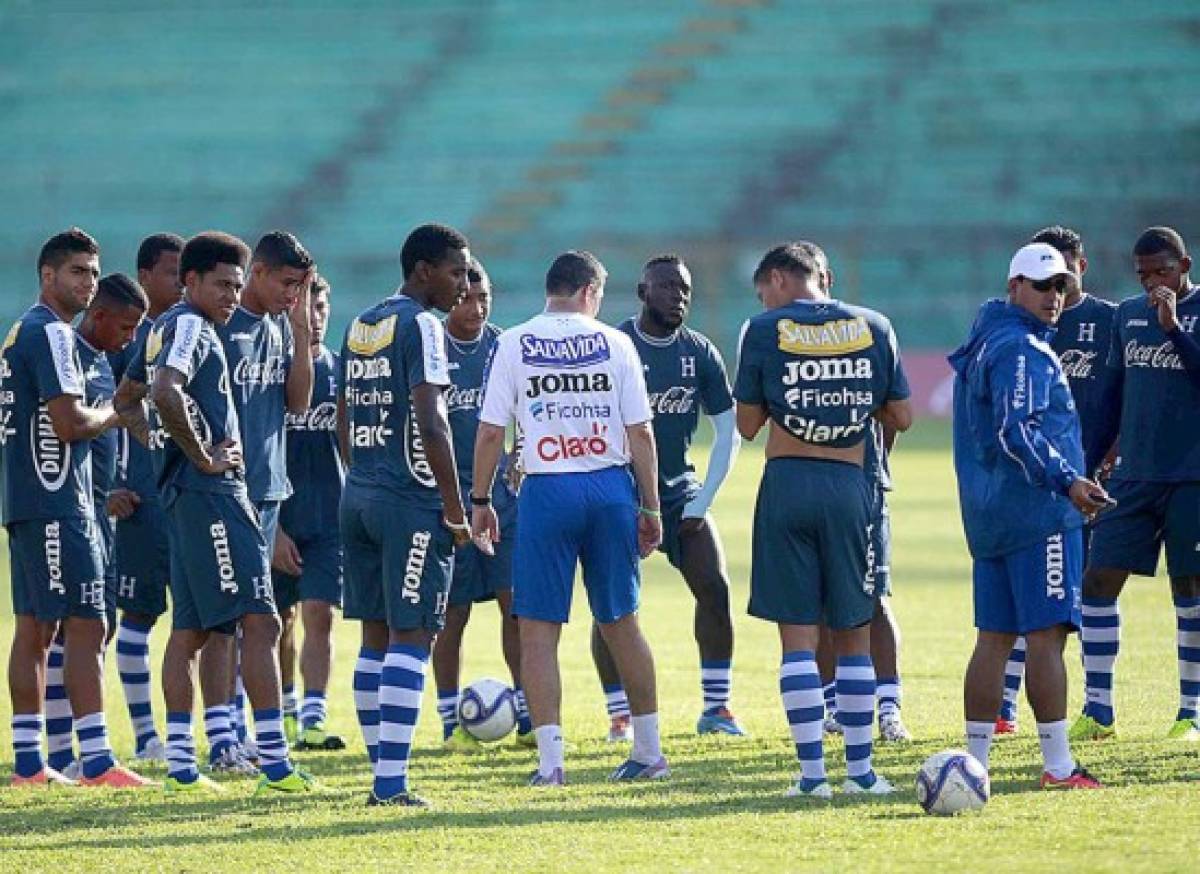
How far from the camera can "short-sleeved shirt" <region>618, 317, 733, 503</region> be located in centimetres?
1166

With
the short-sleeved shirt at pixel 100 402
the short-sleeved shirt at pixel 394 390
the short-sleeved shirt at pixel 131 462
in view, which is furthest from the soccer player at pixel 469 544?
the short-sleeved shirt at pixel 394 390

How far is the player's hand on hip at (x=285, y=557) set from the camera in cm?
1161

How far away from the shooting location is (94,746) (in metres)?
10.2

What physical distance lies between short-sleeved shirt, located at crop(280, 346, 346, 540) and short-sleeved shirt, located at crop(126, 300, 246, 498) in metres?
2.16

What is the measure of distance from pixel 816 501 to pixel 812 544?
8.6 inches

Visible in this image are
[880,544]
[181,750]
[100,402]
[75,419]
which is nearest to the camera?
[181,750]

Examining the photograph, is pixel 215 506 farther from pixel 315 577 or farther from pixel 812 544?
pixel 812 544

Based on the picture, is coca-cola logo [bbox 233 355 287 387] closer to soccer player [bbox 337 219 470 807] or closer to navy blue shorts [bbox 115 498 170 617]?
soccer player [bbox 337 219 470 807]

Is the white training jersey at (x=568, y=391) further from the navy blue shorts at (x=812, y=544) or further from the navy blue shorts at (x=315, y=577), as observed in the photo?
the navy blue shorts at (x=315, y=577)

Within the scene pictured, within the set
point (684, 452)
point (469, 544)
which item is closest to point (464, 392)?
point (469, 544)

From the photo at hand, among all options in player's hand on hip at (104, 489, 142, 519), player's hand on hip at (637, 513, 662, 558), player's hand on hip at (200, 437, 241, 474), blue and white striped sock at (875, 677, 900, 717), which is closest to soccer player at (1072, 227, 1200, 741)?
blue and white striped sock at (875, 677, 900, 717)

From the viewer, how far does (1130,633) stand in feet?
50.7

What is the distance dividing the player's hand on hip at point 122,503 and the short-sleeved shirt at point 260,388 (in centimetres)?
135

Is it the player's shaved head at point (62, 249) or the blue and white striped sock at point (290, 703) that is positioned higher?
the player's shaved head at point (62, 249)
